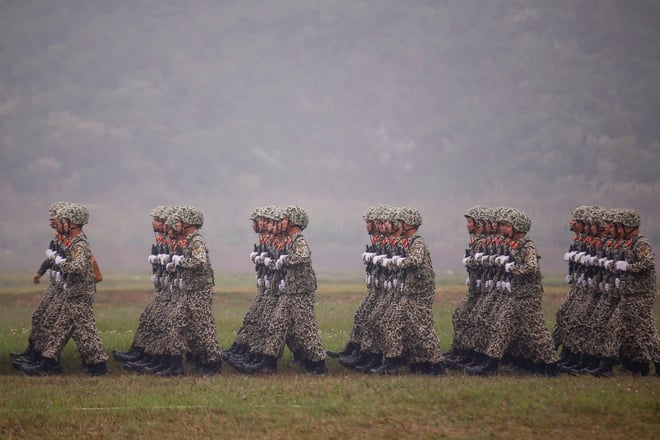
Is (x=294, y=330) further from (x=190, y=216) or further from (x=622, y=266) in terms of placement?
(x=622, y=266)

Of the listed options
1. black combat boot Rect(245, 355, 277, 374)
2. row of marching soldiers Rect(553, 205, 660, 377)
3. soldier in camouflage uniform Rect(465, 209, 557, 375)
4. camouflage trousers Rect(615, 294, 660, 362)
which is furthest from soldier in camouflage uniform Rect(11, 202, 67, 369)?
camouflage trousers Rect(615, 294, 660, 362)

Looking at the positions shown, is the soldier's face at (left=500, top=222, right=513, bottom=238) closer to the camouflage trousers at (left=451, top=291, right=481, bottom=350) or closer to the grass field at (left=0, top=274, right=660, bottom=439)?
the camouflage trousers at (left=451, top=291, right=481, bottom=350)

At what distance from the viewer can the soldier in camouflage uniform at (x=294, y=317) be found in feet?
54.0

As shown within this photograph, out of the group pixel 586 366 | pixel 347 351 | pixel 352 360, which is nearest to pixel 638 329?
pixel 586 366

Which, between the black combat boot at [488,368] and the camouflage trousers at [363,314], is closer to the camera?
the black combat boot at [488,368]

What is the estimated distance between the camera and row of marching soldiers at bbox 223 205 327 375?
650 inches

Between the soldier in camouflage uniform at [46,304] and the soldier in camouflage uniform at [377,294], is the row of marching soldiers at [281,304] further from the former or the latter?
the soldier in camouflage uniform at [46,304]

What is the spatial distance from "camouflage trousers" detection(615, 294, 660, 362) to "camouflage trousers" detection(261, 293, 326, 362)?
5.29 meters

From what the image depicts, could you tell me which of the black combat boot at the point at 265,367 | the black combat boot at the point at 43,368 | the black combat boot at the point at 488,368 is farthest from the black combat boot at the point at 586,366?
the black combat boot at the point at 43,368

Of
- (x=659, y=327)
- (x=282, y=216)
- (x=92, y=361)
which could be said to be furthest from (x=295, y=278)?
(x=659, y=327)

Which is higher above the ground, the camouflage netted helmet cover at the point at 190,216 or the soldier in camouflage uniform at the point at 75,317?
the camouflage netted helmet cover at the point at 190,216

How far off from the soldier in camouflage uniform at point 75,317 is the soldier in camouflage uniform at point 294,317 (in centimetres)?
276

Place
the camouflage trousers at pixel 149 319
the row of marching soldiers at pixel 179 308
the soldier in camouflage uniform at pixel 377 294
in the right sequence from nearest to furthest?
the row of marching soldiers at pixel 179 308
the soldier in camouflage uniform at pixel 377 294
the camouflage trousers at pixel 149 319

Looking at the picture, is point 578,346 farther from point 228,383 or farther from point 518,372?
point 228,383
